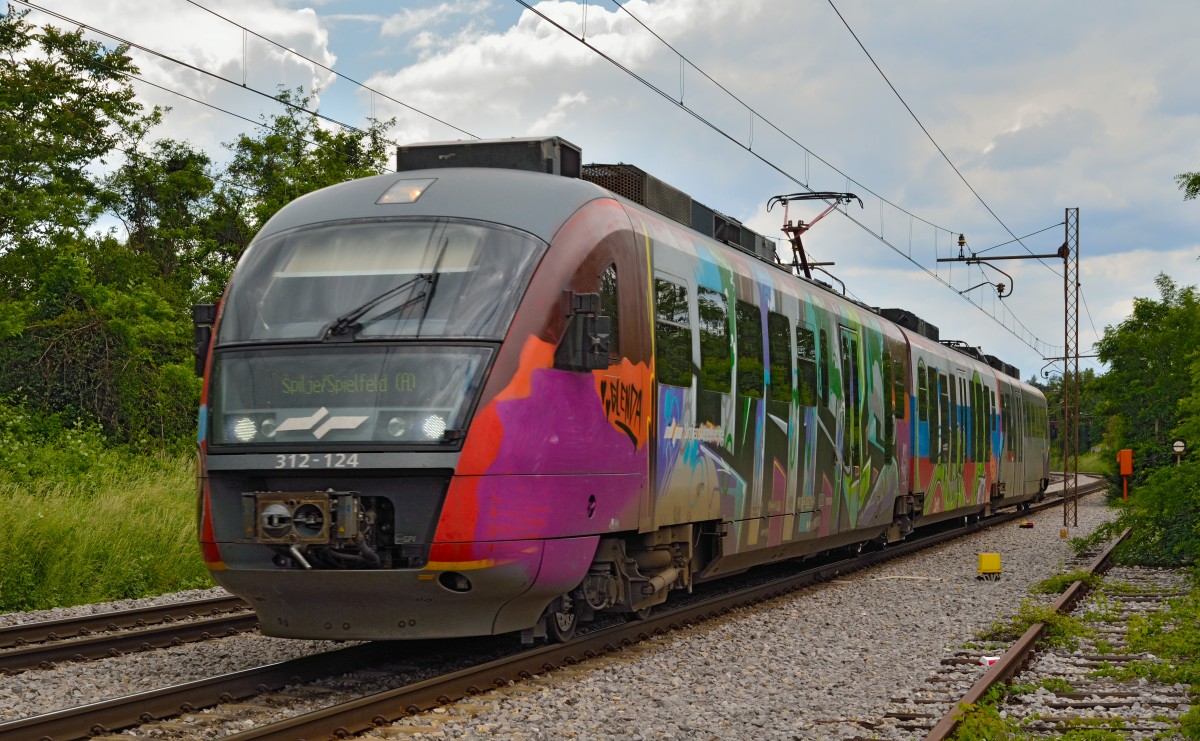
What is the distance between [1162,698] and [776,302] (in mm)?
6073

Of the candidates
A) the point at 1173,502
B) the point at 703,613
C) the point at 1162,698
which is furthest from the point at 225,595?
the point at 1173,502

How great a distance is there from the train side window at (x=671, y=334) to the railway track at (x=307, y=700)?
1994 mm

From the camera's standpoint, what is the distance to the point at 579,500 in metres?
9.11

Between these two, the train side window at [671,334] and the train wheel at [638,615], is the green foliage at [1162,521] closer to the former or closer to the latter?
the train wheel at [638,615]

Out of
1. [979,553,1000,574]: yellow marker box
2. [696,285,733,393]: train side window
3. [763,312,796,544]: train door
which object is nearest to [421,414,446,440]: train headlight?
[696,285,733,393]: train side window

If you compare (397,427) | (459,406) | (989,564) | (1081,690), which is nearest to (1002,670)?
(1081,690)

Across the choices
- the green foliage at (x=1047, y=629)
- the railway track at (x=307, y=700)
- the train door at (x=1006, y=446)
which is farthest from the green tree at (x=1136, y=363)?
the railway track at (x=307, y=700)

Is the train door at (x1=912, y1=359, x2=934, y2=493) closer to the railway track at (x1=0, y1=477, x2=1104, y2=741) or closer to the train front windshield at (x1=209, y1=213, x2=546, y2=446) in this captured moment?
the railway track at (x1=0, y1=477, x2=1104, y2=741)

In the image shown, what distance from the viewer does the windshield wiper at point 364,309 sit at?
857 cm

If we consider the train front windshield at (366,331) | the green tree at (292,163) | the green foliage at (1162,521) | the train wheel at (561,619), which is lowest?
the train wheel at (561,619)

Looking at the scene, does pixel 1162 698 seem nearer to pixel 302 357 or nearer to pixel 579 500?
pixel 579 500

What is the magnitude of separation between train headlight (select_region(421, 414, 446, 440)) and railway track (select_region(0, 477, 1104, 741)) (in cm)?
142

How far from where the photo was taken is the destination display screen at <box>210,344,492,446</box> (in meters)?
8.30

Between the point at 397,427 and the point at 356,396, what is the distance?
0.34 metres
